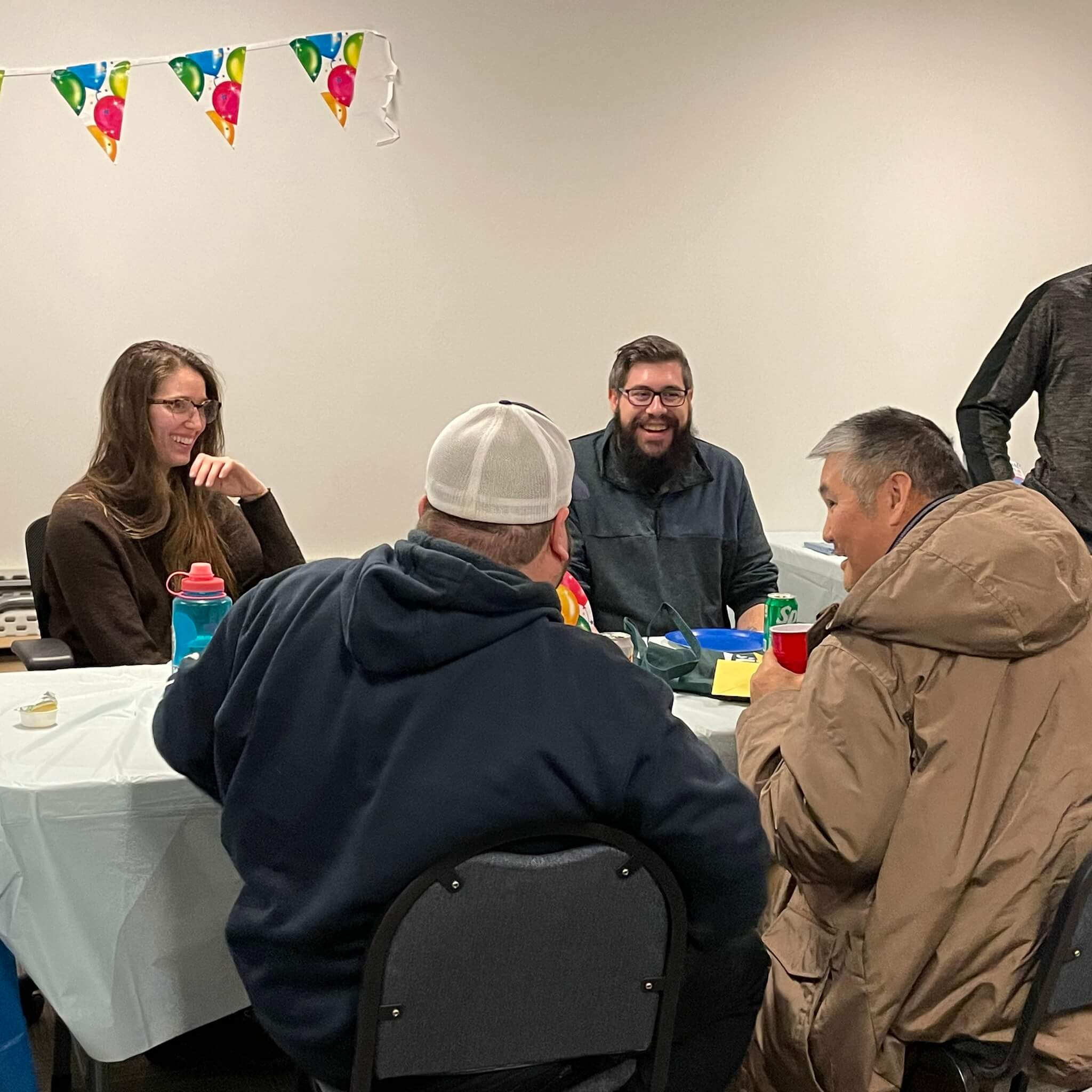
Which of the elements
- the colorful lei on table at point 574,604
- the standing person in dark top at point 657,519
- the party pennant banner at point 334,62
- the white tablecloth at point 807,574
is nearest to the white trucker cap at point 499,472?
the colorful lei on table at point 574,604

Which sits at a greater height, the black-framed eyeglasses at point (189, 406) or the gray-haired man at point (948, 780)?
the black-framed eyeglasses at point (189, 406)

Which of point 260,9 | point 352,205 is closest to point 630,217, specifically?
point 352,205

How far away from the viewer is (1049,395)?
3.00m

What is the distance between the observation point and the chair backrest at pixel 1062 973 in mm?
1454

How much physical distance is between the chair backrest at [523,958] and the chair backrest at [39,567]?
5.85 ft

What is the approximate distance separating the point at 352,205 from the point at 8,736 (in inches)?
101

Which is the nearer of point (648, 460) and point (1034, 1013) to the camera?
point (1034, 1013)

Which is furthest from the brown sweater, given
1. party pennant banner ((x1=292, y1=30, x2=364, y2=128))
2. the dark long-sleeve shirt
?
party pennant banner ((x1=292, y1=30, x2=364, y2=128))

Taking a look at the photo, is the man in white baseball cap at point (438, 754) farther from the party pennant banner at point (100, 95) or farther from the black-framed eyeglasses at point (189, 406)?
the party pennant banner at point (100, 95)

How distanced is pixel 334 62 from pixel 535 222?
83 centimetres

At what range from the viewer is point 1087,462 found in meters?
2.94

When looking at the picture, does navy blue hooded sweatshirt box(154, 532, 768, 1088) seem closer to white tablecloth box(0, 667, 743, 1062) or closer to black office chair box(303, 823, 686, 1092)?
black office chair box(303, 823, 686, 1092)

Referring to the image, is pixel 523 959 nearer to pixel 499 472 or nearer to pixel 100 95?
pixel 499 472

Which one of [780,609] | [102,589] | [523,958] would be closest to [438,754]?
[523,958]
